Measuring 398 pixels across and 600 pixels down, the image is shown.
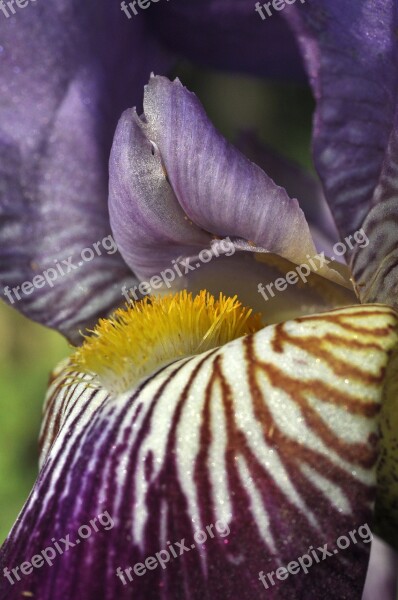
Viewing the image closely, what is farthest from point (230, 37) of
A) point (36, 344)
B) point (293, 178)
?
point (36, 344)

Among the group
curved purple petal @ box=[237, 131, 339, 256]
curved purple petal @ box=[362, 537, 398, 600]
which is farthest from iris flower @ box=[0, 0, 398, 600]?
curved purple petal @ box=[362, 537, 398, 600]

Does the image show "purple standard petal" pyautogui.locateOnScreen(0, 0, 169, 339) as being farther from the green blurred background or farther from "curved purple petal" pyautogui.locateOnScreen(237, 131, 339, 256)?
"curved purple petal" pyautogui.locateOnScreen(237, 131, 339, 256)

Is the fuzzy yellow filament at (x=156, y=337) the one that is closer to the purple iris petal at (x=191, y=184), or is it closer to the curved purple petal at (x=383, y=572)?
the purple iris petal at (x=191, y=184)

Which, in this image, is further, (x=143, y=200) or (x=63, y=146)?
(x=63, y=146)

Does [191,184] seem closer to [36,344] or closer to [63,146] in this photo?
[63,146]

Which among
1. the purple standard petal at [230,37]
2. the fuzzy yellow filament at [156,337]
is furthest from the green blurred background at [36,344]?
the fuzzy yellow filament at [156,337]

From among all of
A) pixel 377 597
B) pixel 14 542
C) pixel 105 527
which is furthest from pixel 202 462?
pixel 377 597

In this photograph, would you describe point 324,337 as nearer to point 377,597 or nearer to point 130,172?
point 130,172

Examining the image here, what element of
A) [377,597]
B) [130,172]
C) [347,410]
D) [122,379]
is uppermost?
[130,172]
